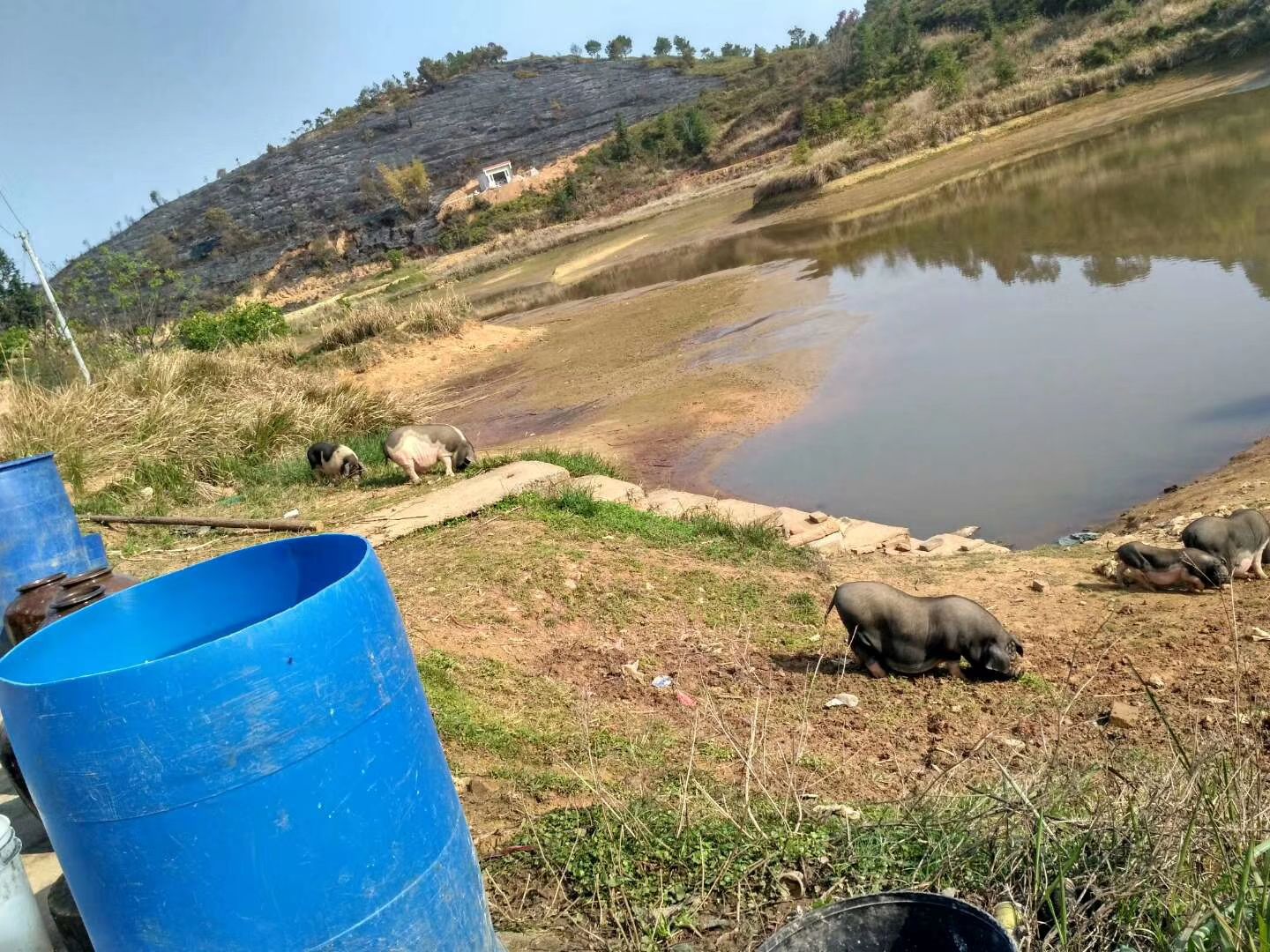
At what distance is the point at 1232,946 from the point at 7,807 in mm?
4444

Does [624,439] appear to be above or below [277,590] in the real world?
below

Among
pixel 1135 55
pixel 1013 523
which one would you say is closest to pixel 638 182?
pixel 1135 55

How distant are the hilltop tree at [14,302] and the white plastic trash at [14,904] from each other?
32.5 m

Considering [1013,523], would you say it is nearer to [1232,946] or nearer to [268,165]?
[1232,946]

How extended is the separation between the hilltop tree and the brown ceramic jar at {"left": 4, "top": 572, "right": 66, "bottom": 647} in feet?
101

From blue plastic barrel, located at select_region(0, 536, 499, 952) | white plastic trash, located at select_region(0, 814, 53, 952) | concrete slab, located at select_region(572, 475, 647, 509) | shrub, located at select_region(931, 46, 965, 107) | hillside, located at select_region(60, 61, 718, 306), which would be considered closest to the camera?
blue plastic barrel, located at select_region(0, 536, 499, 952)

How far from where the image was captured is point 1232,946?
2.13 meters

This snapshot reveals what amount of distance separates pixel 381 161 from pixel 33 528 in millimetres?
99559

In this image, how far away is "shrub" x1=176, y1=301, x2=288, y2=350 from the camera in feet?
88.5

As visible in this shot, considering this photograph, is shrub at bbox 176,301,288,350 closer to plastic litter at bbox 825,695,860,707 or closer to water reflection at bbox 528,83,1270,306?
water reflection at bbox 528,83,1270,306

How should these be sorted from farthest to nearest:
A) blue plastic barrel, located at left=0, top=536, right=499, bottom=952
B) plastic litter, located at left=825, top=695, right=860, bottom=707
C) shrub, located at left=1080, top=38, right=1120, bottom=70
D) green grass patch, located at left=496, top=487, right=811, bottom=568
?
shrub, located at left=1080, top=38, right=1120, bottom=70 → green grass patch, located at left=496, top=487, right=811, bottom=568 → plastic litter, located at left=825, top=695, right=860, bottom=707 → blue plastic barrel, located at left=0, top=536, right=499, bottom=952

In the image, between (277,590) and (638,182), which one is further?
(638,182)

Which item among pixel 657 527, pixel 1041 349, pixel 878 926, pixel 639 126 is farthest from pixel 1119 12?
pixel 878 926

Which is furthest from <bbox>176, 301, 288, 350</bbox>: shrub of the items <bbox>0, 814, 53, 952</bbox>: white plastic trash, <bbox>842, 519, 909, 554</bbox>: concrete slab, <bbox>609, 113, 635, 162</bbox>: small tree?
<bbox>609, 113, 635, 162</bbox>: small tree
